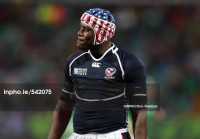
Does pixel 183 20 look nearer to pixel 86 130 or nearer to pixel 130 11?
pixel 130 11

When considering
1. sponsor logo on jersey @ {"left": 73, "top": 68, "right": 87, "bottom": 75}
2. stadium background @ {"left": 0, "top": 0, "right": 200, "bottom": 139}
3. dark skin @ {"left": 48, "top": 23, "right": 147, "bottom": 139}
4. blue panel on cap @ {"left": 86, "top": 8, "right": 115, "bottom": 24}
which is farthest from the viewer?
stadium background @ {"left": 0, "top": 0, "right": 200, "bottom": 139}

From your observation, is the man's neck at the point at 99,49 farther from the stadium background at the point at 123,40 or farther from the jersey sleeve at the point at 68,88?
the stadium background at the point at 123,40

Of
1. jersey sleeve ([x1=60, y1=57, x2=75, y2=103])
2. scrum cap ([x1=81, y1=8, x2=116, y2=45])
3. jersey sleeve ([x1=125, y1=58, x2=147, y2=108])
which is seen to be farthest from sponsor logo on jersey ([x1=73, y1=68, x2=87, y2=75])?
jersey sleeve ([x1=125, y1=58, x2=147, y2=108])

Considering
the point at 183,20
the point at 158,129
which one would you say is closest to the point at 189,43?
the point at 183,20

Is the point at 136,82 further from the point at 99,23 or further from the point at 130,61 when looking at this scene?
the point at 99,23

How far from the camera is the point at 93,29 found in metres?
6.55

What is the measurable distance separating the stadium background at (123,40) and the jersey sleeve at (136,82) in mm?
6982

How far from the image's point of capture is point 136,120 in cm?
635

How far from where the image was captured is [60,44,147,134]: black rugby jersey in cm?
636

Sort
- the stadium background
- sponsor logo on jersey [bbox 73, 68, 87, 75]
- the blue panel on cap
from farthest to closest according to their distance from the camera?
the stadium background, the blue panel on cap, sponsor logo on jersey [bbox 73, 68, 87, 75]

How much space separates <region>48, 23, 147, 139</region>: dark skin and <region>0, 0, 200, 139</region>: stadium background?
268 inches

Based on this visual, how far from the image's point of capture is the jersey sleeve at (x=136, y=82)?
6.30m

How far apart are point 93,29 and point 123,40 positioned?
8499 mm

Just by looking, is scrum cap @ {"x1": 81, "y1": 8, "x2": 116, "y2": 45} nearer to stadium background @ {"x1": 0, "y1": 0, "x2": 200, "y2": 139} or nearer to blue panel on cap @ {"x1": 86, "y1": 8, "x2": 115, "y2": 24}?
blue panel on cap @ {"x1": 86, "y1": 8, "x2": 115, "y2": 24}
